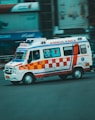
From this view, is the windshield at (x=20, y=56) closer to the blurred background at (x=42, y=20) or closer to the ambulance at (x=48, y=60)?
the ambulance at (x=48, y=60)

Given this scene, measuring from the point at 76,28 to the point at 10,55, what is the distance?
605 centimetres

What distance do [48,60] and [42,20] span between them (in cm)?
1697

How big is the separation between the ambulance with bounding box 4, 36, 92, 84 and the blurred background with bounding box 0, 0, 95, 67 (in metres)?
15.4

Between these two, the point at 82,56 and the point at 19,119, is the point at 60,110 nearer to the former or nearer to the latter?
the point at 19,119

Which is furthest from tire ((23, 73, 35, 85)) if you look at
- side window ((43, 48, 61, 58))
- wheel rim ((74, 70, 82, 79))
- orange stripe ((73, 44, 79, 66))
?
wheel rim ((74, 70, 82, 79))

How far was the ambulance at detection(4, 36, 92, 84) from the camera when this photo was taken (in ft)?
87.8

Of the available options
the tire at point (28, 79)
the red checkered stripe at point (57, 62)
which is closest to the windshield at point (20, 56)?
the tire at point (28, 79)

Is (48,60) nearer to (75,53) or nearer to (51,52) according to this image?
(51,52)

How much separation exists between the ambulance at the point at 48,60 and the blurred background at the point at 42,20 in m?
15.4

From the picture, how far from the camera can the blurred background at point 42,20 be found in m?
43.7

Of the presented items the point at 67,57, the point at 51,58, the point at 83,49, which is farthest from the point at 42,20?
the point at 51,58

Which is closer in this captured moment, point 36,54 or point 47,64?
point 36,54

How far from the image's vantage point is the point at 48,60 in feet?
89.3

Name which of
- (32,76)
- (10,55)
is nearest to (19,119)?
(32,76)
